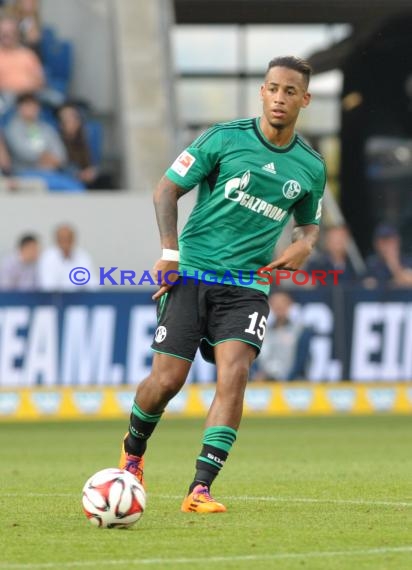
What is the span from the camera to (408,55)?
2814 cm

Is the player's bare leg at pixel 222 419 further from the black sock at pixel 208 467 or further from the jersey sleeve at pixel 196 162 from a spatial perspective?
the jersey sleeve at pixel 196 162

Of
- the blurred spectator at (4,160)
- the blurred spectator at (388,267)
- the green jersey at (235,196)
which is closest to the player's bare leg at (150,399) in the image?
the green jersey at (235,196)

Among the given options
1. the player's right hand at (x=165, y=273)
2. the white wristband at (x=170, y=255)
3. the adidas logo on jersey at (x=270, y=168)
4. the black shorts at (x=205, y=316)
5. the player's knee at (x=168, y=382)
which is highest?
the adidas logo on jersey at (x=270, y=168)

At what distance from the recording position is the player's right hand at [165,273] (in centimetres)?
819

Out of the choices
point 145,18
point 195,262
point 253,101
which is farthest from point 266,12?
point 195,262

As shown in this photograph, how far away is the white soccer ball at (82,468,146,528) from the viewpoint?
24.1ft

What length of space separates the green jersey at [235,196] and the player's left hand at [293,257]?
11 centimetres

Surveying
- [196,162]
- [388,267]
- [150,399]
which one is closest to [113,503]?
[150,399]

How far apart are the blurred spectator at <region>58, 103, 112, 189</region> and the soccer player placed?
42.5 feet

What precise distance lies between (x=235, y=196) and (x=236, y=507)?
1.72 meters

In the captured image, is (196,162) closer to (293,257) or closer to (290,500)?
(293,257)

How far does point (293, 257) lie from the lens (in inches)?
336

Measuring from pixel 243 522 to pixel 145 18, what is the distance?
53.4ft

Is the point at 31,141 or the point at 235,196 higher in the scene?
the point at 235,196
